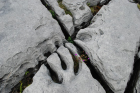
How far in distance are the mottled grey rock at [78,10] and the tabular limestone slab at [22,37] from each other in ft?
4.13

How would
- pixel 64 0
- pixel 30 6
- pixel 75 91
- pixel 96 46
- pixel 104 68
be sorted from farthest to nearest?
pixel 64 0, pixel 30 6, pixel 96 46, pixel 104 68, pixel 75 91

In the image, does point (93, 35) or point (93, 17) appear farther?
point (93, 17)

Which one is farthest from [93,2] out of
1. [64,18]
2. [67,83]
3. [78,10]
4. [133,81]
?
[67,83]

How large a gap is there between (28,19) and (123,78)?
14.4 ft

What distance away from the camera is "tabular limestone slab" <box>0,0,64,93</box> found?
3.78m

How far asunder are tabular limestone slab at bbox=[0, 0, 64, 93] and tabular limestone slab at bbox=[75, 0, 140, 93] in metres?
1.58

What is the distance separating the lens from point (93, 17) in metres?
5.70

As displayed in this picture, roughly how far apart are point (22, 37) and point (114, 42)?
360 centimetres

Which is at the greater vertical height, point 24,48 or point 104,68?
point 24,48

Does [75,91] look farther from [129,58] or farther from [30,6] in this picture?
[30,6]

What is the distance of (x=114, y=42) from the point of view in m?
4.18

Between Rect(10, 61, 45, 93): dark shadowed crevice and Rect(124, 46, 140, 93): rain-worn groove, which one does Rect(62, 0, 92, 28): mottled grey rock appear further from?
Rect(124, 46, 140, 93): rain-worn groove

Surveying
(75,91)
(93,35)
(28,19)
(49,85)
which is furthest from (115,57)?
(28,19)

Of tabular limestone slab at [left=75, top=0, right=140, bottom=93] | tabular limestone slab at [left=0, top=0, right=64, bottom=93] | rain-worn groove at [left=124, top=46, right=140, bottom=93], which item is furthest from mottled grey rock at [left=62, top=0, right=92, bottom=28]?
rain-worn groove at [left=124, top=46, right=140, bottom=93]
